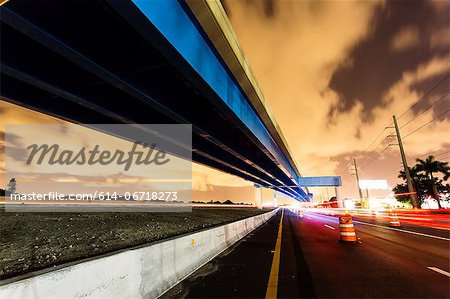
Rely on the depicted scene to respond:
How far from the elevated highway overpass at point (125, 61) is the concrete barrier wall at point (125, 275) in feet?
15.9

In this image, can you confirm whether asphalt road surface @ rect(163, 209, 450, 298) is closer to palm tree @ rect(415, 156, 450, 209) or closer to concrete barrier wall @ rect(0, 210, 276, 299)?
concrete barrier wall @ rect(0, 210, 276, 299)

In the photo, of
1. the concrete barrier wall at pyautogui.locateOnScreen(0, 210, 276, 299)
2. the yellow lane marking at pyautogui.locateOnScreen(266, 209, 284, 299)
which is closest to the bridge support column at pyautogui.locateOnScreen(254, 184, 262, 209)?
the yellow lane marking at pyautogui.locateOnScreen(266, 209, 284, 299)

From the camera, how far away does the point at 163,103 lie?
10703mm

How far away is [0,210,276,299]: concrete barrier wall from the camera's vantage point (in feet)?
9.13

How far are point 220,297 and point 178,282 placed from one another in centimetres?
120

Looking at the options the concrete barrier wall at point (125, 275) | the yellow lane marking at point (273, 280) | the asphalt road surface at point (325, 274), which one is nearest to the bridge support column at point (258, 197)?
the asphalt road surface at point (325, 274)

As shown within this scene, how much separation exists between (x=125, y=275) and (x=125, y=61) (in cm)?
631

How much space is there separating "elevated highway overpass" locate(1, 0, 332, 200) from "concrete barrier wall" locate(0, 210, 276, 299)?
191 inches

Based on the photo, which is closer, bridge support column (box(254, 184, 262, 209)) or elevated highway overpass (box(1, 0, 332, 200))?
elevated highway overpass (box(1, 0, 332, 200))

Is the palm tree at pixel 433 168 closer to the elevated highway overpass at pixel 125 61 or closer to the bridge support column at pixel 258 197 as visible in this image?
the bridge support column at pixel 258 197

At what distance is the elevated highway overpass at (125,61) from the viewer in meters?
6.20

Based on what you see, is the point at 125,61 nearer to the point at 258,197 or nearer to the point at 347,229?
the point at 347,229

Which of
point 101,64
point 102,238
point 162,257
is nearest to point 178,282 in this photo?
point 162,257

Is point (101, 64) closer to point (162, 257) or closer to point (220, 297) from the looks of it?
point (162, 257)
